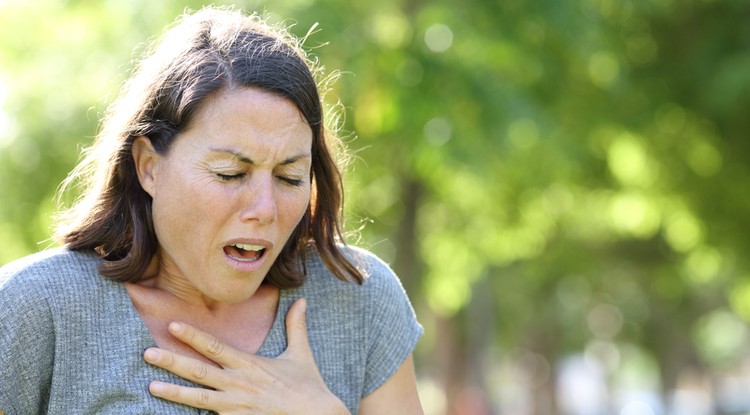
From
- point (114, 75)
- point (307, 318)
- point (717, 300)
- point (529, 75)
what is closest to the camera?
point (307, 318)

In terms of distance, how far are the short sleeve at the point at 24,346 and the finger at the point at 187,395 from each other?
245 mm

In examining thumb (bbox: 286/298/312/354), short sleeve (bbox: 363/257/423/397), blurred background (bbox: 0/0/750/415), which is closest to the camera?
thumb (bbox: 286/298/312/354)

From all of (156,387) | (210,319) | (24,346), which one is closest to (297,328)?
(210,319)

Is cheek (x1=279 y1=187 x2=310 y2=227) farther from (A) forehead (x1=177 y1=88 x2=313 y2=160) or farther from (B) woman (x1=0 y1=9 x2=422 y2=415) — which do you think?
(A) forehead (x1=177 y1=88 x2=313 y2=160)

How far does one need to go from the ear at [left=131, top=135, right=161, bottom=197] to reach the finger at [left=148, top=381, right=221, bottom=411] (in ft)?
1.49

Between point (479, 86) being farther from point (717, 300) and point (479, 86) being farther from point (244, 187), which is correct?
point (717, 300)

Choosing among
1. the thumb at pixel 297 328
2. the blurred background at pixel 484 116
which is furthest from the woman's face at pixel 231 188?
the blurred background at pixel 484 116

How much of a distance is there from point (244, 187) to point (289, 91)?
10.1 inches

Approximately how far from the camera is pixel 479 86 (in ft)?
26.0

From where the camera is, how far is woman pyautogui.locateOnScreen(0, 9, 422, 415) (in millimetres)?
2648

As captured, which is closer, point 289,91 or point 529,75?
point 289,91

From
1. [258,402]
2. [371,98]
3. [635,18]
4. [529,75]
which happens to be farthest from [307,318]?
[635,18]

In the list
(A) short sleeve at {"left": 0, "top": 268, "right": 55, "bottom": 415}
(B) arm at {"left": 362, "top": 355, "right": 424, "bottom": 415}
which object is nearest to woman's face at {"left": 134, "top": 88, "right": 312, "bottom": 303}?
(A) short sleeve at {"left": 0, "top": 268, "right": 55, "bottom": 415}

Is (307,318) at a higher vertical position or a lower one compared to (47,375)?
higher
